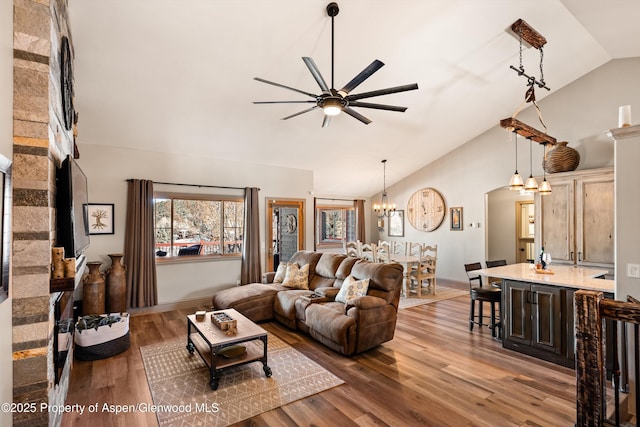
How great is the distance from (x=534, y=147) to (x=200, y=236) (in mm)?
6848

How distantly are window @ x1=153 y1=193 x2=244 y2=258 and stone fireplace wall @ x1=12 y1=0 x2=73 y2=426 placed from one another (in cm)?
395

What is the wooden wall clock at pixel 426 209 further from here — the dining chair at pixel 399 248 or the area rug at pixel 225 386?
the area rug at pixel 225 386

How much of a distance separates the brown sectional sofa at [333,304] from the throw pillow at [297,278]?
0.09 metres

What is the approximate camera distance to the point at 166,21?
3.20 metres

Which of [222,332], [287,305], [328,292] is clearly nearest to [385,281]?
[328,292]

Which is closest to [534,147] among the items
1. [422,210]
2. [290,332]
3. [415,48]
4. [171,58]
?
[422,210]

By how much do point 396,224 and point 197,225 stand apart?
564 centimetres

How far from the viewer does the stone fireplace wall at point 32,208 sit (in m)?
1.67

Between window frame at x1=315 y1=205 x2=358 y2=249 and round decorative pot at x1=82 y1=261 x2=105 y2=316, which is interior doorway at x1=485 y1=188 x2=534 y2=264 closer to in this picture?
window frame at x1=315 y1=205 x2=358 y2=249

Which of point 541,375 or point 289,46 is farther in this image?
point 289,46

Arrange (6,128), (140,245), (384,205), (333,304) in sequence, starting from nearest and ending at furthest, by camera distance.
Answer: (6,128) → (333,304) → (140,245) → (384,205)

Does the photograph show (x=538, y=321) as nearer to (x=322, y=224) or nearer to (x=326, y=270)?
(x=326, y=270)

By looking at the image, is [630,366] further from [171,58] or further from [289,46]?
[171,58]

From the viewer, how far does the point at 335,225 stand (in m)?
9.43
